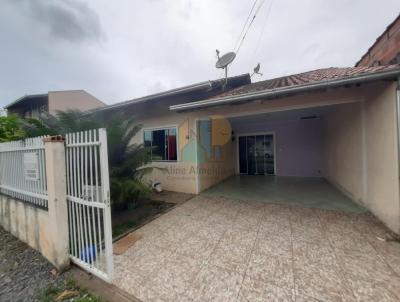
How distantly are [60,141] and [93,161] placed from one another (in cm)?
79

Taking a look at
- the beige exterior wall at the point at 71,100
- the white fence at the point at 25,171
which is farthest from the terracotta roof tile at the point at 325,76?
the beige exterior wall at the point at 71,100

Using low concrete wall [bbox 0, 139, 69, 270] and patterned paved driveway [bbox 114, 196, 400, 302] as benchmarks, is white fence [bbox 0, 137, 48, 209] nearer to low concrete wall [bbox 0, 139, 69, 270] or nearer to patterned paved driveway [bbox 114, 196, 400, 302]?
low concrete wall [bbox 0, 139, 69, 270]

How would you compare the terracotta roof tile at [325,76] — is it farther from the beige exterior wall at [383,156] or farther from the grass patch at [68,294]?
the grass patch at [68,294]

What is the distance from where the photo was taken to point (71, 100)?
1622 cm

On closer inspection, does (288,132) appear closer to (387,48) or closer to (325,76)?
(387,48)

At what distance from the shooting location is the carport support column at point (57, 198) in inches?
111

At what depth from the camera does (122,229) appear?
13.6 ft

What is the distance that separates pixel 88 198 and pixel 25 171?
6.89ft

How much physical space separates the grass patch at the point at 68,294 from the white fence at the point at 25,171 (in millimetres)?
1362

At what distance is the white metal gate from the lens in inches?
94.7

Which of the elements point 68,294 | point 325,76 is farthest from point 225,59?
point 68,294

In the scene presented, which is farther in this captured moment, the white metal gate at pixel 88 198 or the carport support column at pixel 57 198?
the carport support column at pixel 57 198

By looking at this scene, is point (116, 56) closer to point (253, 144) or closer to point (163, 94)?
point (163, 94)

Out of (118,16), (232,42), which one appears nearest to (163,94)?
(118,16)
